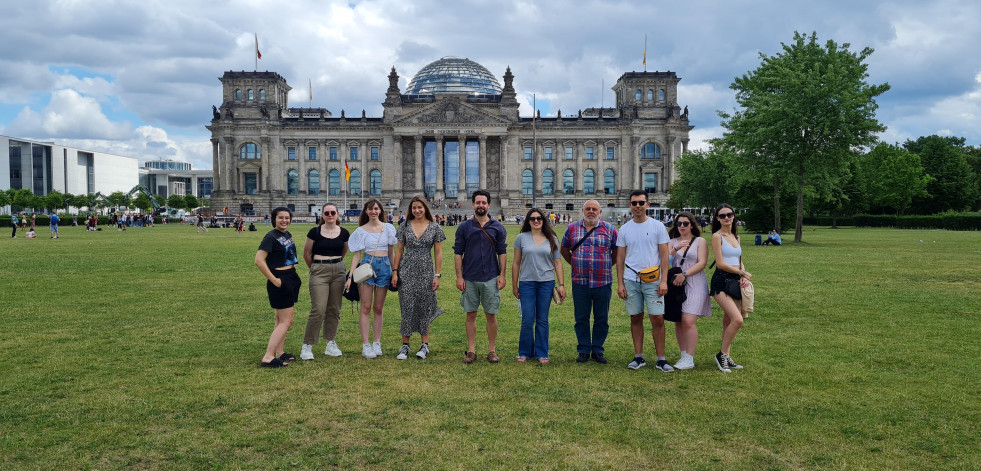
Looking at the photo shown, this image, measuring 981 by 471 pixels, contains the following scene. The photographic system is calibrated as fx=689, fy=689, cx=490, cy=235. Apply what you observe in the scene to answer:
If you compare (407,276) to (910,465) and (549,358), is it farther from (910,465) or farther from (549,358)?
(910,465)

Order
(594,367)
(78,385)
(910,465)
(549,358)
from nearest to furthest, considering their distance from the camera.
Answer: (910,465)
(78,385)
(594,367)
(549,358)

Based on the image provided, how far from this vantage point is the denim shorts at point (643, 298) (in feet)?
29.2

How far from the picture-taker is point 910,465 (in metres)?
5.73

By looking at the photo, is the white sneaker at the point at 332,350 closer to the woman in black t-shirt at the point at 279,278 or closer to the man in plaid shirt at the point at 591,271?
the woman in black t-shirt at the point at 279,278

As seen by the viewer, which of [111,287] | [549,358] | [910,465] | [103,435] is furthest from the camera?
[111,287]

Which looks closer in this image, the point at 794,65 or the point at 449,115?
the point at 794,65

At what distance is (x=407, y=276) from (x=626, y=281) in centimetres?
298

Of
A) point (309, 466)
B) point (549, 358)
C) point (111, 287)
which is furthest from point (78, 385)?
point (111, 287)

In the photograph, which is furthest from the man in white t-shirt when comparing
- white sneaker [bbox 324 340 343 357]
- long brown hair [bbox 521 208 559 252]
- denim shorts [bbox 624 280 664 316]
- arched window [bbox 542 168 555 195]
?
arched window [bbox 542 168 555 195]

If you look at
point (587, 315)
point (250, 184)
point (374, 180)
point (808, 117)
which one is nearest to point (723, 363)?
point (587, 315)

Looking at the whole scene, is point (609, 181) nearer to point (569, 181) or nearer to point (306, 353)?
point (569, 181)

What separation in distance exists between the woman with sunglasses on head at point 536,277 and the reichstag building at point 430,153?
94.8 meters

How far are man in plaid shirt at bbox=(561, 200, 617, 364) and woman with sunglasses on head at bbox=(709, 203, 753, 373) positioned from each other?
139cm

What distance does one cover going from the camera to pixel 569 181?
108 meters
